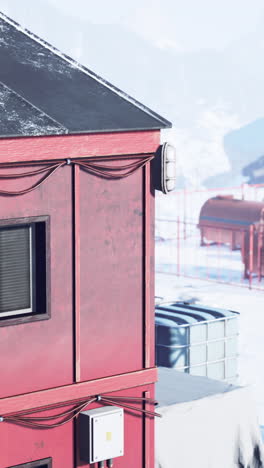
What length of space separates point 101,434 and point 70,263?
2210 mm

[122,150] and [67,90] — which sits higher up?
[67,90]

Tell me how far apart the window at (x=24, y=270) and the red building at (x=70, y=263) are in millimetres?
14

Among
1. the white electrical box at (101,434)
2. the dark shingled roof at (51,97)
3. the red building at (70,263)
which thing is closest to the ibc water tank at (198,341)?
the red building at (70,263)

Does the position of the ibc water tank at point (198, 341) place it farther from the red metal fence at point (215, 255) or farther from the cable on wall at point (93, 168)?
the red metal fence at point (215, 255)

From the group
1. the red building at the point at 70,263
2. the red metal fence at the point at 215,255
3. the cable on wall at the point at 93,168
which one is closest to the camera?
the cable on wall at the point at 93,168

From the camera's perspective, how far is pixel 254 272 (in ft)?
108

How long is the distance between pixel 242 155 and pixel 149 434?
2191 inches

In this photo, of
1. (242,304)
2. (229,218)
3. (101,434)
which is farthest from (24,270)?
(229,218)

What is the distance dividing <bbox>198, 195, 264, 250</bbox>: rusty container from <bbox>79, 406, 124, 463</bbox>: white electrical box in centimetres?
1992

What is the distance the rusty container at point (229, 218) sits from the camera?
33.2 metres

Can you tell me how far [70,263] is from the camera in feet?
41.5

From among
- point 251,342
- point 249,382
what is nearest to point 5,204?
point 249,382

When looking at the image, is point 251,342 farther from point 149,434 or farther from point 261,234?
point 149,434

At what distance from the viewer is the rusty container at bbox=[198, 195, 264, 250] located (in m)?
33.2
